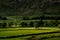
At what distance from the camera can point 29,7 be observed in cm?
296

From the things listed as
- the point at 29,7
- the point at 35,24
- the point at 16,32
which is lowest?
the point at 16,32

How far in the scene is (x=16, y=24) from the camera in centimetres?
289

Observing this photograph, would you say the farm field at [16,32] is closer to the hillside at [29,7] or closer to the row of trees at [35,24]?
the row of trees at [35,24]

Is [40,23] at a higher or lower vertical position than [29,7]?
lower

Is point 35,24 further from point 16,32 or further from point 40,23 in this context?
point 16,32

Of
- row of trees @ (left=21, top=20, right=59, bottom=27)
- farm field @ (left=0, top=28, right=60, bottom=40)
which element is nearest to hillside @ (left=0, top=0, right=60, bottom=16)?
row of trees @ (left=21, top=20, right=59, bottom=27)

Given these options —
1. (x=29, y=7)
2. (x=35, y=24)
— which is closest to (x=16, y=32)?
(x=35, y=24)

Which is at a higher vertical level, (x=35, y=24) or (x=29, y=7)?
(x=29, y=7)

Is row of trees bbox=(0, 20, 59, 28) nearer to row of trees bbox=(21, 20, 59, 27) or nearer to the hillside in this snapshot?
row of trees bbox=(21, 20, 59, 27)

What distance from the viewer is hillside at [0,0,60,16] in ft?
9.60

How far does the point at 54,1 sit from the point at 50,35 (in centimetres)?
69

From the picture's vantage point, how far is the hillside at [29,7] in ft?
9.60

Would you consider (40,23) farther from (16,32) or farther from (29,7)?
(16,32)

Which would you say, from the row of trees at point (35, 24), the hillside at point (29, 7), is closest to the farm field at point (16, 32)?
the row of trees at point (35, 24)
